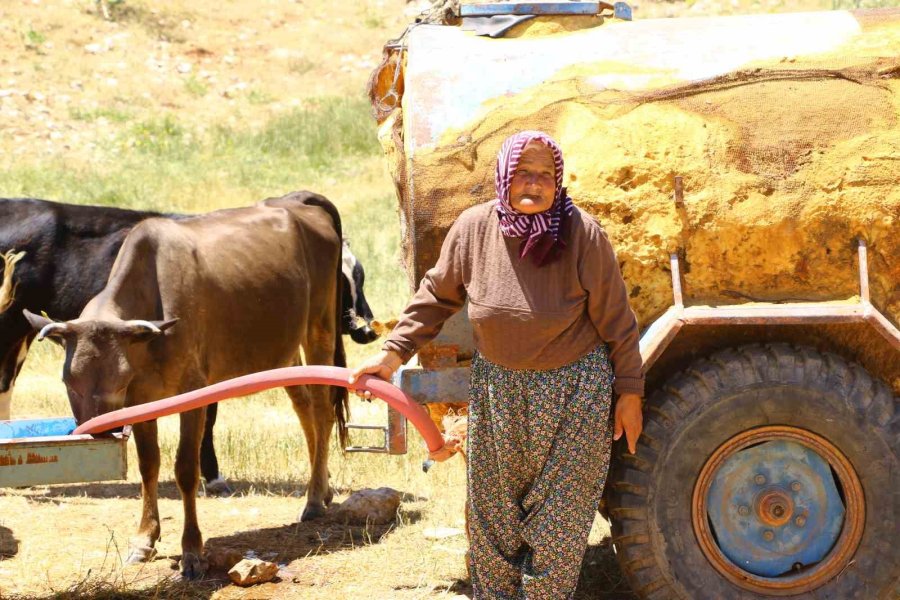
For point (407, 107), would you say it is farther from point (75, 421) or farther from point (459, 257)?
point (75, 421)

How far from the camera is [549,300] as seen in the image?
12.5 ft

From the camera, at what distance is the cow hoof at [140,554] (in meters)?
5.86

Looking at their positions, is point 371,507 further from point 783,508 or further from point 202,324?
point 783,508

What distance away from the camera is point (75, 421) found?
16.4ft

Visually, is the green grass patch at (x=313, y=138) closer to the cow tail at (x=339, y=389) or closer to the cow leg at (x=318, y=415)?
the cow tail at (x=339, y=389)

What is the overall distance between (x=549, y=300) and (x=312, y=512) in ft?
11.8

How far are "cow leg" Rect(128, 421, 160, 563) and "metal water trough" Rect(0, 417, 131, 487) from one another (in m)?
1.58

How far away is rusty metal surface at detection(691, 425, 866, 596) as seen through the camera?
4.32 m

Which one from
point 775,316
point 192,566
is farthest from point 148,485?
point 775,316

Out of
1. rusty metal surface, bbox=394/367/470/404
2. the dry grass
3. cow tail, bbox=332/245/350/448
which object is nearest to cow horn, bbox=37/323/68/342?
the dry grass

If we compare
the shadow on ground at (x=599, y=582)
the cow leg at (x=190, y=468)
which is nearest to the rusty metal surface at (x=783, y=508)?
the shadow on ground at (x=599, y=582)

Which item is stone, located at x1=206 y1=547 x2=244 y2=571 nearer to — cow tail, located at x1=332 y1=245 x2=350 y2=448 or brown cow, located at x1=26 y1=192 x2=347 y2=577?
brown cow, located at x1=26 y1=192 x2=347 y2=577

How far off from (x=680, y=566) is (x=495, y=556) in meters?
0.81

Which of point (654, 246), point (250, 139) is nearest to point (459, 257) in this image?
point (654, 246)
